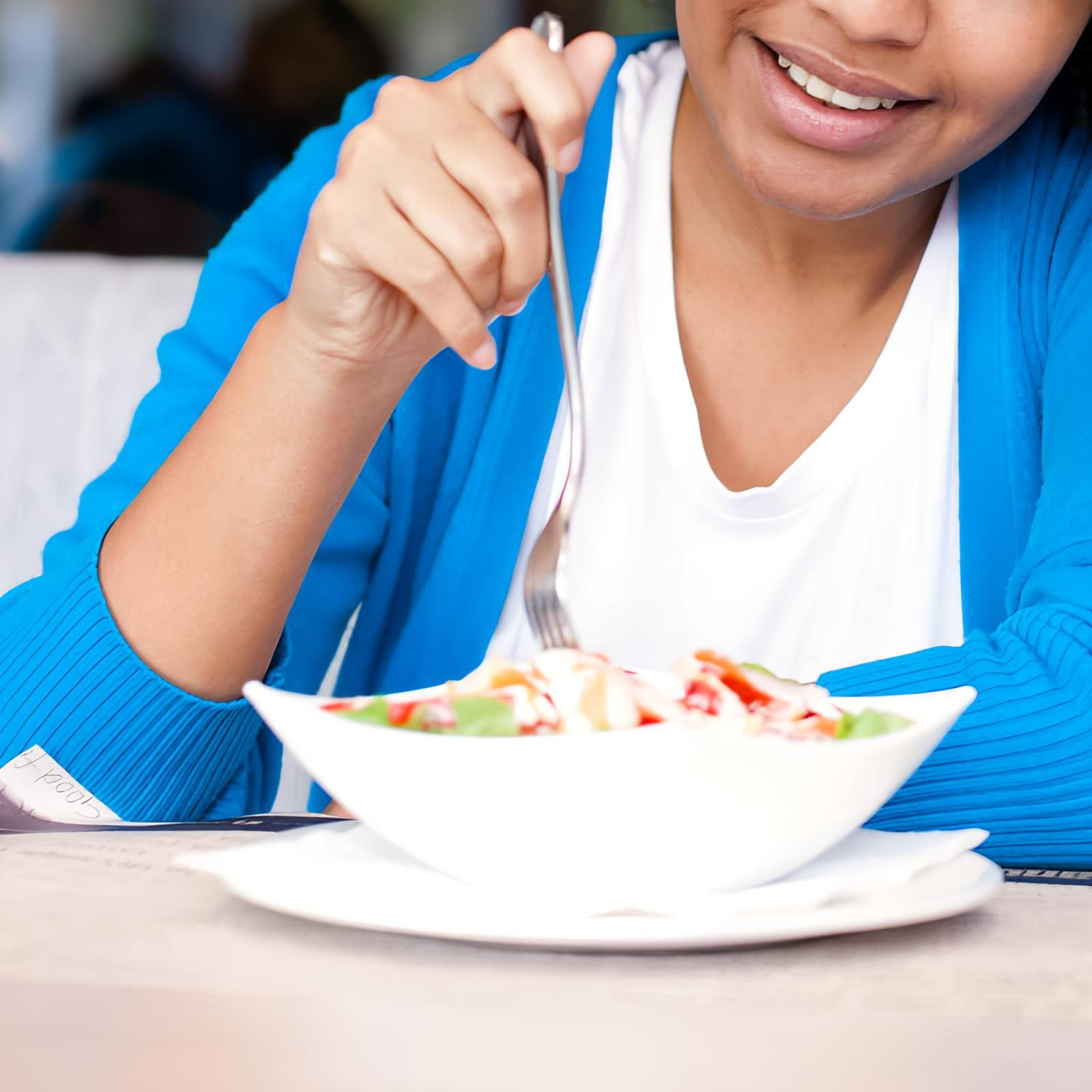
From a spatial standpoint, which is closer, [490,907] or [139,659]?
[490,907]

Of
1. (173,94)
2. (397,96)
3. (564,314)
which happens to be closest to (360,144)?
(397,96)

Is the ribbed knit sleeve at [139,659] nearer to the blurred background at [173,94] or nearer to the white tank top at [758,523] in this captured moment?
the white tank top at [758,523]

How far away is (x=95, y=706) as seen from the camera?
2.53ft

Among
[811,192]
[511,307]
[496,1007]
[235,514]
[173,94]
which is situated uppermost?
[173,94]

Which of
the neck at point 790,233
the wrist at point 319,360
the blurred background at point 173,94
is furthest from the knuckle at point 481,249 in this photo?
the blurred background at point 173,94

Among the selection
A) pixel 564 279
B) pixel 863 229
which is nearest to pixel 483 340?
pixel 564 279

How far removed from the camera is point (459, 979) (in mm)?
397

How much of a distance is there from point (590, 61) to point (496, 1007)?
0.49m

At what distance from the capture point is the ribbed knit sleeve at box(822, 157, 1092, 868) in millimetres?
673

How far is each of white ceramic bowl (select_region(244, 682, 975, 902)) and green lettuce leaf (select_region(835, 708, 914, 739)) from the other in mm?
20

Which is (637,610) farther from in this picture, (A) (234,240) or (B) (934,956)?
(B) (934,956)

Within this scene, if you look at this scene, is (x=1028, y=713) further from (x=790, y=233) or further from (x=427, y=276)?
(x=790, y=233)

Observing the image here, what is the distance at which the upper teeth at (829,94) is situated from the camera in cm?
87

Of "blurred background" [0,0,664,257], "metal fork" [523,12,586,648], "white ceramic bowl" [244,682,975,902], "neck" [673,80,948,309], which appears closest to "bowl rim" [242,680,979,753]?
"white ceramic bowl" [244,682,975,902]
